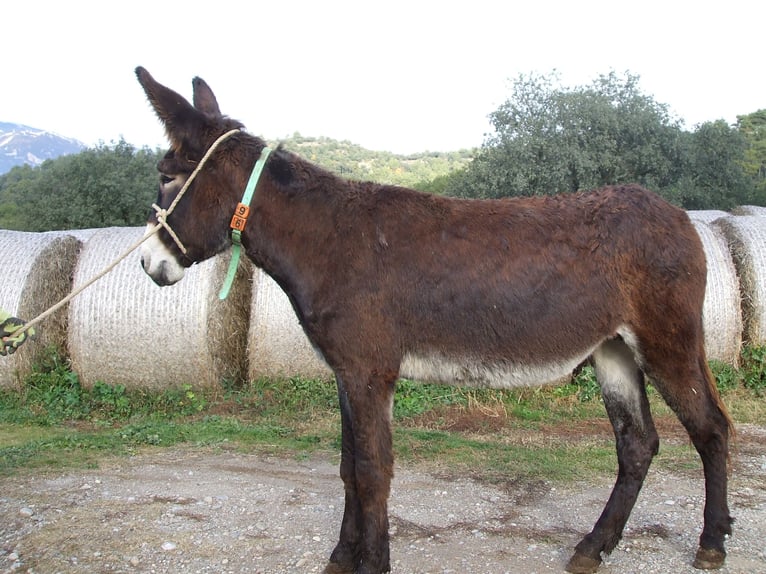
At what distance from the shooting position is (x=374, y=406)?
11.4 feet

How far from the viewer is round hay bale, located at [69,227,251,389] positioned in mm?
8016

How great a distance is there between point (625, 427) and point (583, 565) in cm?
88

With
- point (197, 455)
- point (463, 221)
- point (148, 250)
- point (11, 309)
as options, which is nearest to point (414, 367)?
point (463, 221)

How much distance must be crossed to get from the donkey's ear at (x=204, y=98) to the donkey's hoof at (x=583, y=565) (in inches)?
133

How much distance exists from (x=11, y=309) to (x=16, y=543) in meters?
4.70

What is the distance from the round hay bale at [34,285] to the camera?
321 inches

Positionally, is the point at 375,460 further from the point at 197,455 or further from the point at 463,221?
the point at 197,455

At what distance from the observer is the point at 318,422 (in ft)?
23.8

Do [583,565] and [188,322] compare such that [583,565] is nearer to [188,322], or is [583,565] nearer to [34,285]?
[188,322]

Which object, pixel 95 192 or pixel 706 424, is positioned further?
pixel 95 192

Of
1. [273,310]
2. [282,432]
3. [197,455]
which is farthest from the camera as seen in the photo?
[273,310]

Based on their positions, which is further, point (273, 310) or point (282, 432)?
point (273, 310)

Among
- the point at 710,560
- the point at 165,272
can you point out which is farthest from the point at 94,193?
the point at 710,560

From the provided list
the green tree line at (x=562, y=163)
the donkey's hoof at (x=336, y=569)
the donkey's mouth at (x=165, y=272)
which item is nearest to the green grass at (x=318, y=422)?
Result: the donkey's hoof at (x=336, y=569)
